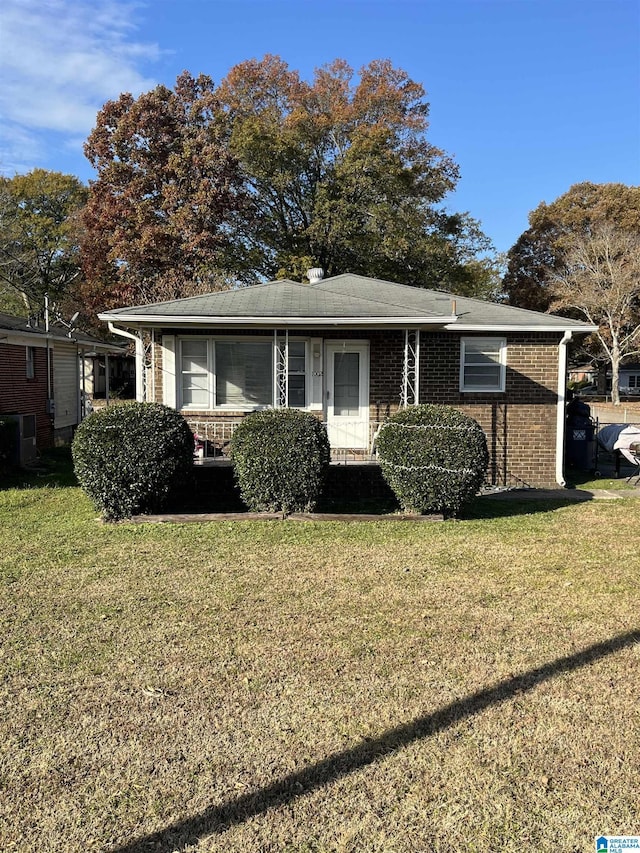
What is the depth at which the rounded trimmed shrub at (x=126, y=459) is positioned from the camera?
25.4ft

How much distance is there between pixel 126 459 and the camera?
7.71 m

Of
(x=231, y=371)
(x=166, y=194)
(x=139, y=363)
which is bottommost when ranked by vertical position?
(x=231, y=371)

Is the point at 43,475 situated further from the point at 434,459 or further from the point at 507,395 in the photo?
the point at 507,395

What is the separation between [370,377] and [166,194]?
17.8 m

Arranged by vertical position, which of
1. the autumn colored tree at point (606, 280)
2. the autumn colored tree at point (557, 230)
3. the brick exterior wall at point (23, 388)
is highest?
the autumn colored tree at point (557, 230)

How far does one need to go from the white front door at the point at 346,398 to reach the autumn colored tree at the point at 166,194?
1428 cm

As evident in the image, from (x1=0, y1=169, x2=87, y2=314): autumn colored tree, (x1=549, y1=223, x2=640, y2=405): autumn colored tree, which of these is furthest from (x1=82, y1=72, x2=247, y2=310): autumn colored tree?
(x1=549, y1=223, x2=640, y2=405): autumn colored tree

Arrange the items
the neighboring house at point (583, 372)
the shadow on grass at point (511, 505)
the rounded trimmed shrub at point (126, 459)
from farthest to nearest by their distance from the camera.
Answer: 1. the neighboring house at point (583, 372)
2. the shadow on grass at point (511, 505)
3. the rounded trimmed shrub at point (126, 459)

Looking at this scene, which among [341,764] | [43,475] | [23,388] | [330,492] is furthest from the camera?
[23,388]

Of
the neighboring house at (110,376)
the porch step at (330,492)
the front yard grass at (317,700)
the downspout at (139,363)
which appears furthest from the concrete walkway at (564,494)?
the neighboring house at (110,376)

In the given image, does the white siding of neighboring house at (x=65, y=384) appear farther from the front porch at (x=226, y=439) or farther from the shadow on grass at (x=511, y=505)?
the shadow on grass at (x=511, y=505)

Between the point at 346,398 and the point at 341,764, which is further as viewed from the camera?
the point at 346,398

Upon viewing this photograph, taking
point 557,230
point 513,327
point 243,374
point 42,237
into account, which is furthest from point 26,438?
point 557,230

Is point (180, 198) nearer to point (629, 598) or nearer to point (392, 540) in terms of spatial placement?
point (392, 540)
